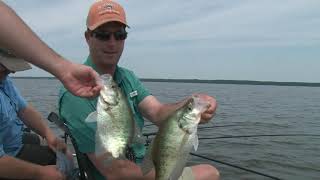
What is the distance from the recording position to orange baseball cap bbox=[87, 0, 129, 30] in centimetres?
448

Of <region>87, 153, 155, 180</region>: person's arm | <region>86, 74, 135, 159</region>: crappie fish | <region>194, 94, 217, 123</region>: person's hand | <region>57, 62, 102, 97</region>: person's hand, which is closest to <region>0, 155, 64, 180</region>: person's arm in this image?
<region>87, 153, 155, 180</region>: person's arm

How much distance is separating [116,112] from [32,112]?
10.5 ft

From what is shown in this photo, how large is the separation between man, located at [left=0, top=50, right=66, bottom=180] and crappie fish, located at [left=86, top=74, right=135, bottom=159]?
1645 mm

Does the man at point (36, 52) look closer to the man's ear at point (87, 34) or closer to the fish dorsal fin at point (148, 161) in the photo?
the fish dorsal fin at point (148, 161)

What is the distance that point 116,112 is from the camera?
3.17 metres

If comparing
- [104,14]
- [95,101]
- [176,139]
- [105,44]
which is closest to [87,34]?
[105,44]

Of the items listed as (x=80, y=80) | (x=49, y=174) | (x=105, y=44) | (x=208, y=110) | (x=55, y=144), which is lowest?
(x=49, y=174)

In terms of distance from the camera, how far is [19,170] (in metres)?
4.47

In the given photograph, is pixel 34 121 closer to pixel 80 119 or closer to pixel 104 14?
pixel 80 119

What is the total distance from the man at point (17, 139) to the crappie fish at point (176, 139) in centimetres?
173

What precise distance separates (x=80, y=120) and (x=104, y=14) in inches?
43.1

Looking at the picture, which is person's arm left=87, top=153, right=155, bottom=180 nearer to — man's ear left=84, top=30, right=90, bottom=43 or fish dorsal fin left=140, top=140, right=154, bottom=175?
fish dorsal fin left=140, top=140, right=154, bottom=175

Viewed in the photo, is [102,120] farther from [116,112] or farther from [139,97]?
[139,97]

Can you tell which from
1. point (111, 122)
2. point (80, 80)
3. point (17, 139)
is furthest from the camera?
point (17, 139)
